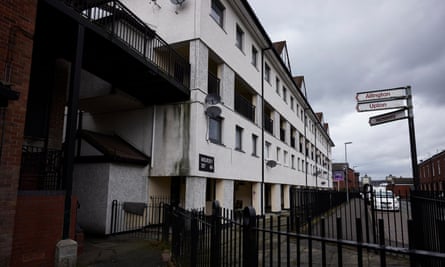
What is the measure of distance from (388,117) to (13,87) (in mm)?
7334

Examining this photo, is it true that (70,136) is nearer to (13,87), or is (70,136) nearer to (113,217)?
(13,87)

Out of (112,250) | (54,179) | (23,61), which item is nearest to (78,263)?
(112,250)

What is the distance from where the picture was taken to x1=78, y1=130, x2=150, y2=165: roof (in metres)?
10.1

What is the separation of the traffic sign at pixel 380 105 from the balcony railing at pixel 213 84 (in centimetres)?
776

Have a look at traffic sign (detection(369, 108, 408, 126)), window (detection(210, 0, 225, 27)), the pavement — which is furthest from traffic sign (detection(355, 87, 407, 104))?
window (detection(210, 0, 225, 27))

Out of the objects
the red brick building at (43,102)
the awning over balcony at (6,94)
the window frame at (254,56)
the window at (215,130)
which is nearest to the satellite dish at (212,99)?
the window at (215,130)

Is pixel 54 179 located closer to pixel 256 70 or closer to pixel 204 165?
pixel 204 165

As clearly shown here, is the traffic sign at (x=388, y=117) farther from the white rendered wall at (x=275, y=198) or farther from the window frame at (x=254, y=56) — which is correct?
the white rendered wall at (x=275, y=198)

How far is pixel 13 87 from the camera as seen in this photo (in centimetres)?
531

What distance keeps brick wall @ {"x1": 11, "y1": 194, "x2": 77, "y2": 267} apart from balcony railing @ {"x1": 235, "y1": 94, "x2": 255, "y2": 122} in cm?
1059

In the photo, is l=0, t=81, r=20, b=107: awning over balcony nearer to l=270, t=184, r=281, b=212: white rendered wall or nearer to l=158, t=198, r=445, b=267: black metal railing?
l=158, t=198, r=445, b=267: black metal railing

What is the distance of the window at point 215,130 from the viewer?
40.8ft

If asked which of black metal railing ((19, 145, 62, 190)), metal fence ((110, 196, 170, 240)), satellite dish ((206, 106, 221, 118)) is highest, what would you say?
satellite dish ((206, 106, 221, 118))

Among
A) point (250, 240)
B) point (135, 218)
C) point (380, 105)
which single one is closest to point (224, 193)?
point (135, 218)
